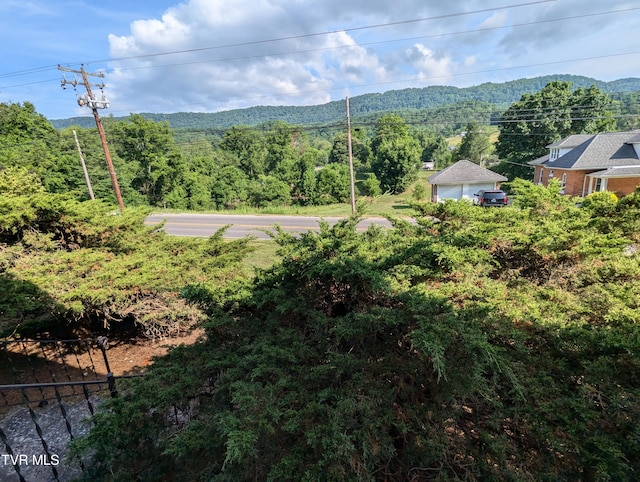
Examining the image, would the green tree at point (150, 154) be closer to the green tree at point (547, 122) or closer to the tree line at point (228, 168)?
the tree line at point (228, 168)

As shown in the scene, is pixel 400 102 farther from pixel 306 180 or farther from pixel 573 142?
pixel 573 142

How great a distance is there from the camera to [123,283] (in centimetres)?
493

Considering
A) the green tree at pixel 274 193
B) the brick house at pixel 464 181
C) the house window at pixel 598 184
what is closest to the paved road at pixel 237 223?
the brick house at pixel 464 181

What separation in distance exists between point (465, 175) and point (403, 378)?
23.9m

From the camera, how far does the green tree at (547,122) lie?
92.0 feet

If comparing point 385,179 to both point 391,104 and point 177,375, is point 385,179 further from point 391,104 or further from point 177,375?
point 391,104

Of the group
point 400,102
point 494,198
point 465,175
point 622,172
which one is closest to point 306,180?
point 465,175

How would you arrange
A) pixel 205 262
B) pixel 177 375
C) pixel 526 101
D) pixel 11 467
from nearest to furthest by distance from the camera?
pixel 177 375, pixel 11 467, pixel 205 262, pixel 526 101

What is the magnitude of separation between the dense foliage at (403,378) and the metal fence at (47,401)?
1.13 m

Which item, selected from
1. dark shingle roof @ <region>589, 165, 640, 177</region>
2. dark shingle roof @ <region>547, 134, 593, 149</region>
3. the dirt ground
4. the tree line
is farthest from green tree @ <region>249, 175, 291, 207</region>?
the dirt ground

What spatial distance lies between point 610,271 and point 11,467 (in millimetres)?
7122

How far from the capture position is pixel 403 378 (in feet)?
7.64

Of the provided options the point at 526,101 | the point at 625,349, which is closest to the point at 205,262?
the point at 625,349

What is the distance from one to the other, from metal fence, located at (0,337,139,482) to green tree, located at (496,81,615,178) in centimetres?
3324
